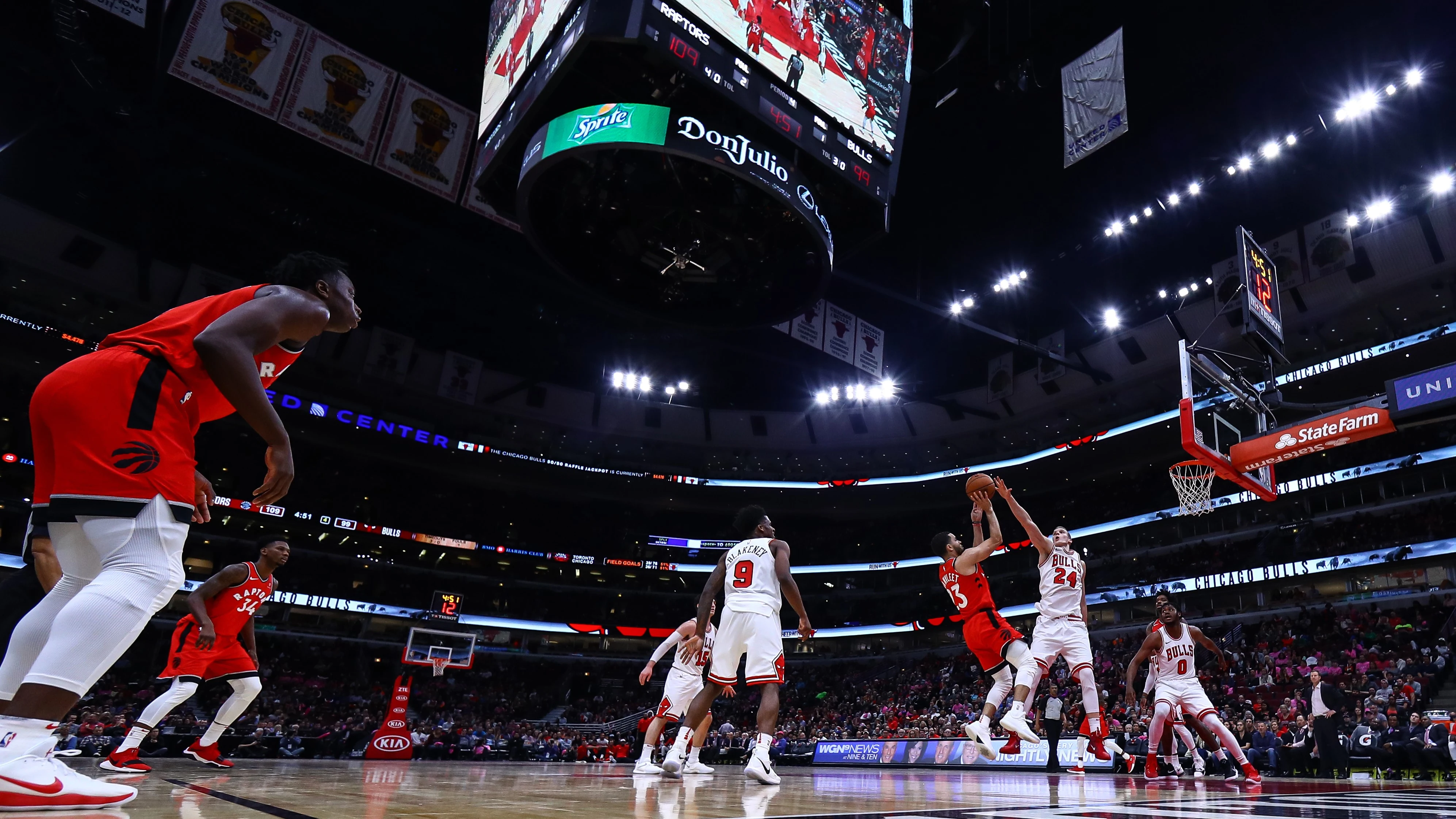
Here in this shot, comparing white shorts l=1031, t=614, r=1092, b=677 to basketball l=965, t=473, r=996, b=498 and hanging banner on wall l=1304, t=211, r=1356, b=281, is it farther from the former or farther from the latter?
hanging banner on wall l=1304, t=211, r=1356, b=281

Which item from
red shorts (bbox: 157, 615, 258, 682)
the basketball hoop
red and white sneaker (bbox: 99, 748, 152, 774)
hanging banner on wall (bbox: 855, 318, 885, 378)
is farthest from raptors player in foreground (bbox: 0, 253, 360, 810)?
hanging banner on wall (bbox: 855, 318, 885, 378)

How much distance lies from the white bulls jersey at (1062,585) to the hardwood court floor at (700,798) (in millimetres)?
1578

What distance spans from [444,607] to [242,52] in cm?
2373

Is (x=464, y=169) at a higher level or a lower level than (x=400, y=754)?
higher

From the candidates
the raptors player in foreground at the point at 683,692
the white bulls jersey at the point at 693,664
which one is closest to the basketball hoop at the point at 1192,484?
the raptors player in foreground at the point at 683,692

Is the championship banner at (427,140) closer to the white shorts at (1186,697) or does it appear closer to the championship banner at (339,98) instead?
the championship banner at (339,98)

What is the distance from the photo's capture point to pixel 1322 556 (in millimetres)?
22875

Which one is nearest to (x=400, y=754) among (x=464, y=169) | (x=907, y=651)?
(x=464, y=169)

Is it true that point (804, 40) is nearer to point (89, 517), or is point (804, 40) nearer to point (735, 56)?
point (735, 56)

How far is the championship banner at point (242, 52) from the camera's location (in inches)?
478

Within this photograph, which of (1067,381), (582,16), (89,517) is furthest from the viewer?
(1067,381)

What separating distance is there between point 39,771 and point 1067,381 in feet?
95.4

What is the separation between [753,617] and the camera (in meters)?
5.87

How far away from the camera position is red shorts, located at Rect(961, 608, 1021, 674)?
755cm
